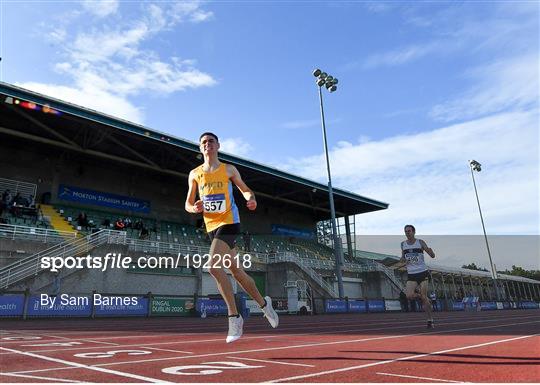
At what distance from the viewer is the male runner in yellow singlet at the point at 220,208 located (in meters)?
4.63

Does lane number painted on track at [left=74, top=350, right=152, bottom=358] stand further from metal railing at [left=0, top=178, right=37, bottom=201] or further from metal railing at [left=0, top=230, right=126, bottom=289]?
metal railing at [left=0, top=178, right=37, bottom=201]

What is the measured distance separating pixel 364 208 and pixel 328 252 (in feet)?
23.0

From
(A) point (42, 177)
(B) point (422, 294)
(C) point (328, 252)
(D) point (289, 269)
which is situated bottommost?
(B) point (422, 294)

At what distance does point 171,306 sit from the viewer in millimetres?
19984

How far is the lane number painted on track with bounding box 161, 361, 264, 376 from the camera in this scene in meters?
3.32

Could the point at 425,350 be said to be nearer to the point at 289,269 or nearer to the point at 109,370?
the point at 109,370

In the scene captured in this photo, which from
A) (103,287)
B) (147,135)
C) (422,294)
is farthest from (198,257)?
(422,294)

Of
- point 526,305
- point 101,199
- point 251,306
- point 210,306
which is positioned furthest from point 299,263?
point 526,305

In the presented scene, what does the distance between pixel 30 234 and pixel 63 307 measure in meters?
6.35

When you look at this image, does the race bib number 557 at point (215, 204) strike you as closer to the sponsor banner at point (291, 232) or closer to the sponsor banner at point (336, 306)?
the sponsor banner at point (336, 306)

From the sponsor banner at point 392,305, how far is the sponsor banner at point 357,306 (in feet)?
9.05

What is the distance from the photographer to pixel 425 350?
4957 mm

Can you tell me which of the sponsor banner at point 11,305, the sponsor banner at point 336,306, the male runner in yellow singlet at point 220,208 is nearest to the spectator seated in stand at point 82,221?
the sponsor banner at point 11,305

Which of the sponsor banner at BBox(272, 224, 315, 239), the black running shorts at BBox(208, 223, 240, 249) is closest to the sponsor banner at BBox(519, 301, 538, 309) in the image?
the sponsor banner at BBox(272, 224, 315, 239)
